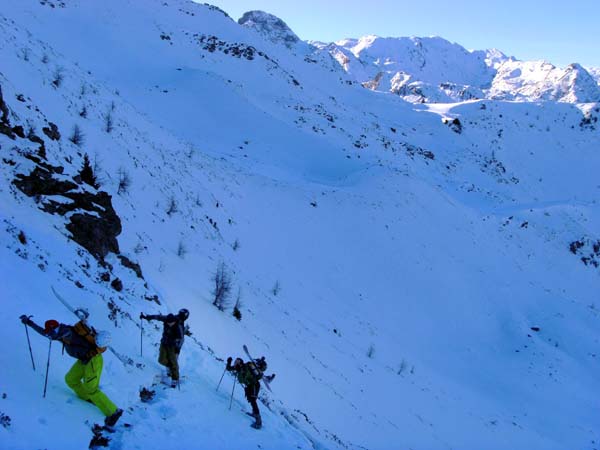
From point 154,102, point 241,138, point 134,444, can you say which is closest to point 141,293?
point 134,444

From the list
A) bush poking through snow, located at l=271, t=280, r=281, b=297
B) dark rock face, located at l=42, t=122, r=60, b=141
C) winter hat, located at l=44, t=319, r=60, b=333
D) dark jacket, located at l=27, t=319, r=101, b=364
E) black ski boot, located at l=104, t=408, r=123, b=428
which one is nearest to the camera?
winter hat, located at l=44, t=319, r=60, b=333

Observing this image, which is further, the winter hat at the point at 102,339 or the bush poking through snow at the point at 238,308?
the bush poking through snow at the point at 238,308

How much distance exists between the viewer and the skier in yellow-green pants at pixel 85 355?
5953 mm

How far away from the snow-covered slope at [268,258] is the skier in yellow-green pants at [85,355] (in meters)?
0.23

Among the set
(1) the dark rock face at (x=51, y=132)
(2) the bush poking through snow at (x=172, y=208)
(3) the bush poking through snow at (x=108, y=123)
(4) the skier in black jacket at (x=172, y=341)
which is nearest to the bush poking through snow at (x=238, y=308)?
(2) the bush poking through snow at (x=172, y=208)

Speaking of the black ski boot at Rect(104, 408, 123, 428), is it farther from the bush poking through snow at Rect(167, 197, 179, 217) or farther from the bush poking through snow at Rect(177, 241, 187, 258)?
the bush poking through snow at Rect(167, 197, 179, 217)

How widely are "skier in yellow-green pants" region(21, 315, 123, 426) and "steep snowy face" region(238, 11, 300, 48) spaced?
130m

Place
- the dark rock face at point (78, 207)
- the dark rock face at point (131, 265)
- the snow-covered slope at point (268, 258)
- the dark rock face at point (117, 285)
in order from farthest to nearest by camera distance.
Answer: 1. the dark rock face at point (131, 265)
2. the dark rock face at point (78, 207)
3. the dark rock face at point (117, 285)
4. the snow-covered slope at point (268, 258)

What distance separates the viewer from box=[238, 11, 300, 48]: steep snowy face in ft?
424

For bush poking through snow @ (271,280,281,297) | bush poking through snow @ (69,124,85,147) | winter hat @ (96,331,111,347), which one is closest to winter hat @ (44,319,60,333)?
winter hat @ (96,331,111,347)

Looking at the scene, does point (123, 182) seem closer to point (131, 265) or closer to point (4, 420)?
point (131, 265)

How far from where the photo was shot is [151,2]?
57.5 metres

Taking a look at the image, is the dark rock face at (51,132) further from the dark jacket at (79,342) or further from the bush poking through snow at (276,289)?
the dark jacket at (79,342)

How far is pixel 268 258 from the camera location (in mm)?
22406
